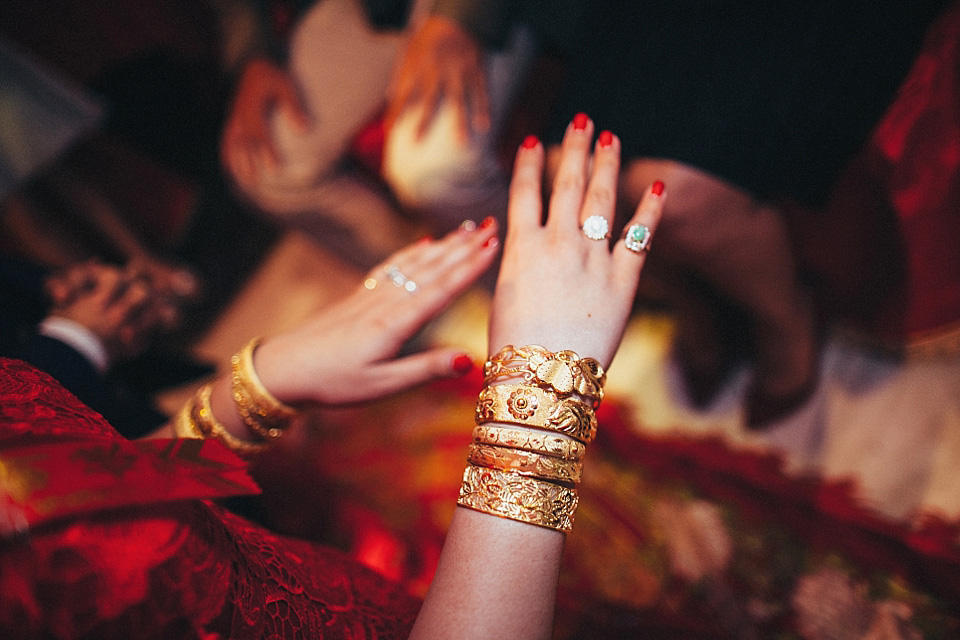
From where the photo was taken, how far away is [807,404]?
1.16 m

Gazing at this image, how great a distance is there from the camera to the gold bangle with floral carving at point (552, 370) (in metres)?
0.51

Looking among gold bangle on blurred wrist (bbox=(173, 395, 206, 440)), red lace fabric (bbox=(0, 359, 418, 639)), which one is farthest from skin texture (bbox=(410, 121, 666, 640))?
gold bangle on blurred wrist (bbox=(173, 395, 206, 440))

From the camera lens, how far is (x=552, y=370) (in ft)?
1.68

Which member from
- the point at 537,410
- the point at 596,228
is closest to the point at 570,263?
the point at 596,228

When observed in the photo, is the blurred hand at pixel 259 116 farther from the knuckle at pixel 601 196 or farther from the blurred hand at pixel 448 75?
the knuckle at pixel 601 196

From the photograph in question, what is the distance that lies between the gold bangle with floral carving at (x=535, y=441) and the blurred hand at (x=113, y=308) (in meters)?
1.00

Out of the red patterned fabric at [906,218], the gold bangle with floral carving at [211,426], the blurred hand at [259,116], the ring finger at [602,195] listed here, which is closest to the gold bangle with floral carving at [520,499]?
the ring finger at [602,195]

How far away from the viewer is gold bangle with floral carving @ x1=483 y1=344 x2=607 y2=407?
512 mm

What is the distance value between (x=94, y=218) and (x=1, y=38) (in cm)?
54

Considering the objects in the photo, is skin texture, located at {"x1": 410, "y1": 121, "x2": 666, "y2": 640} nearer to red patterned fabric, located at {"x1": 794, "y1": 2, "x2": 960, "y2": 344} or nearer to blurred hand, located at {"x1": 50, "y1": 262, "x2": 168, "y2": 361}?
red patterned fabric, located at {"x1": 794, "y1": 2, "x2": 960, "y2": 344}

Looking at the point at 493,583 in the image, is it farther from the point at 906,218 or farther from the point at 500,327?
the point at 906,218

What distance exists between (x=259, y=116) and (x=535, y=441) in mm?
1312

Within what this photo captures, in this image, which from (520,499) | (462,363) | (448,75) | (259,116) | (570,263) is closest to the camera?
(520,499)

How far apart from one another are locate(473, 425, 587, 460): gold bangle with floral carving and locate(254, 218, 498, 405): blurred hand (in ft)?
0.63
